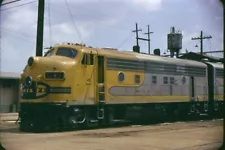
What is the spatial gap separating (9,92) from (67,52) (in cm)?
2100

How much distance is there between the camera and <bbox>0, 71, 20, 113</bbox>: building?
36213 mm

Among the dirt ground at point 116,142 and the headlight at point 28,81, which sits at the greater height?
the headlight at point 28,81

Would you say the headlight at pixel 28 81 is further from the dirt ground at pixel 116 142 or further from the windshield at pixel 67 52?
the dirt ground at pixel 116 142

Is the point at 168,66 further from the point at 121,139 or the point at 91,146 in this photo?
the point at 91,146

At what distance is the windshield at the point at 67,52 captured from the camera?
57.9 feet

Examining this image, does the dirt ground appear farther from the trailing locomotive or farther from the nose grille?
the nose grille

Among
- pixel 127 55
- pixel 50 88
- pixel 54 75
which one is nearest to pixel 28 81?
pixel 50 88

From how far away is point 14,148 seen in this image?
11438 millimetres

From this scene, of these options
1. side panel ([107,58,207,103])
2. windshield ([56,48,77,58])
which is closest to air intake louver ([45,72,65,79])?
windshield ([56,48,77,58])

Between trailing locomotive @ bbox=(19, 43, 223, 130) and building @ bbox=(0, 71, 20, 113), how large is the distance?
17.9 meters

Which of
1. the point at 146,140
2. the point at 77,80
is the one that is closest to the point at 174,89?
the point at 77,80

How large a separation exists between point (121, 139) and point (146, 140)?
0.82 m

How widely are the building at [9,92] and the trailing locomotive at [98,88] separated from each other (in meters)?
17.9

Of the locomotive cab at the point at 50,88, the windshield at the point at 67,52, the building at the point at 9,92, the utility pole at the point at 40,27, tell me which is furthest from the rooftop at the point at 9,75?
the locomotive cab at the point at 50,88
